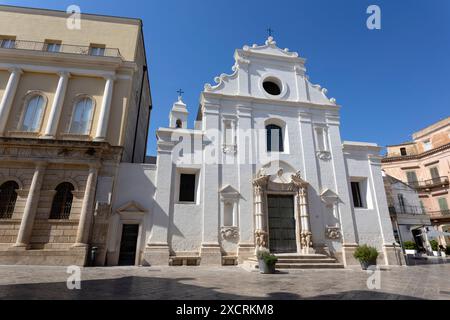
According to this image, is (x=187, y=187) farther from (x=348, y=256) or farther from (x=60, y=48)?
(x=60, y=48)

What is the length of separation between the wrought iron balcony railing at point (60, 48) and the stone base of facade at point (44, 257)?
11.1m

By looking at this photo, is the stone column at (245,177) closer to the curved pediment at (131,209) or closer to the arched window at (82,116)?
the curved pediment at (131,209)

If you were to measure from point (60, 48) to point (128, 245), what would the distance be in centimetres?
1279

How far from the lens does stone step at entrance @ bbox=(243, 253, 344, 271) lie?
1139cm

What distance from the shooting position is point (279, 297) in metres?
5.62

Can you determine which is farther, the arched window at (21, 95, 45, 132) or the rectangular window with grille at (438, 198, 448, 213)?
the rectangular window with grille at (438, 198, 448, 213)

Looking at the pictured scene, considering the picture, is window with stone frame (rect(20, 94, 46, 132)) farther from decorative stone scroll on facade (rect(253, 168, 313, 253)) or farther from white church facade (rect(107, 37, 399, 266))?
decorative stone scroll on facade (rect(253, 168, 313, 253))

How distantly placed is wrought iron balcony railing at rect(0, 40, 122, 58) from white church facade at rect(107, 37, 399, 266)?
6.62 meters

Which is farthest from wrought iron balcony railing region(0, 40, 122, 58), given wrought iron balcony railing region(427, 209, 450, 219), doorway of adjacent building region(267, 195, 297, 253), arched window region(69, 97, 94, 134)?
wrought iron balcony railing region(427, 209, 450, 219)

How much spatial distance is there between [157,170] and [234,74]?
8255 millimetres

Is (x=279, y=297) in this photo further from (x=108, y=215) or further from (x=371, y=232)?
(x=371, y=232)

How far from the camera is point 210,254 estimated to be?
490 inches

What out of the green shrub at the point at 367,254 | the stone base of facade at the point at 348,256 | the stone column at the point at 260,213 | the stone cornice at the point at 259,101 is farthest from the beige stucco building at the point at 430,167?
the stone column at the point at 260,213

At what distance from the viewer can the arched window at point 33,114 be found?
44.2 ft
